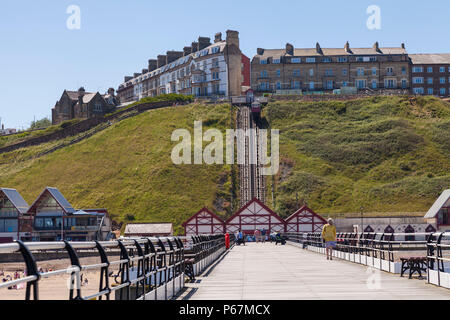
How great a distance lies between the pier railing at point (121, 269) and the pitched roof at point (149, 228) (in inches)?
2513

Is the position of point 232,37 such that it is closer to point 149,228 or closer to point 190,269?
point 149,228

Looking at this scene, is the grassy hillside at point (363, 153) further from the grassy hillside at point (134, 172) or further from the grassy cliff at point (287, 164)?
the grassy hillside at point (134, 172)

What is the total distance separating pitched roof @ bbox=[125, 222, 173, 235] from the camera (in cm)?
8921

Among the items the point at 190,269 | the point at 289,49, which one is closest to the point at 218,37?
the point at 289,49

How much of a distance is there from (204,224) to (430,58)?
97232 millimetres

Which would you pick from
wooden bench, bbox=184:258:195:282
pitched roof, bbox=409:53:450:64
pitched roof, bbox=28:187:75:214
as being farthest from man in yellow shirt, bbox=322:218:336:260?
pitched roof, bbox=409:53:450:64

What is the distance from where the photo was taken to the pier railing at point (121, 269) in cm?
698

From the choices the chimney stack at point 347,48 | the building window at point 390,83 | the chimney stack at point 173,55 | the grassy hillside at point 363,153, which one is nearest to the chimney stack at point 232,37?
the grassy hillside at point 363,153

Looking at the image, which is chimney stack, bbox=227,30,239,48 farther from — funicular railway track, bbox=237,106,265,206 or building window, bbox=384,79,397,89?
building window, bbox=384,79,397,89

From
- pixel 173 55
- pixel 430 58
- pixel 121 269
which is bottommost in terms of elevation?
pixel 121 269

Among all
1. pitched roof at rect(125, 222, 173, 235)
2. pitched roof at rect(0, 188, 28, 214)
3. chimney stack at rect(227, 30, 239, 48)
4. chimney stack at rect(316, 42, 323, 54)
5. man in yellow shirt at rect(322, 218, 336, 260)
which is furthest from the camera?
chimney stack at rect(316, 42, 323, 54)

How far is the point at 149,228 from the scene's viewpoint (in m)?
89.9

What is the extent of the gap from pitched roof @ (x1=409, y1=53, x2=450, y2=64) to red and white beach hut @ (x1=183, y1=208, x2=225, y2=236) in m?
90.2
